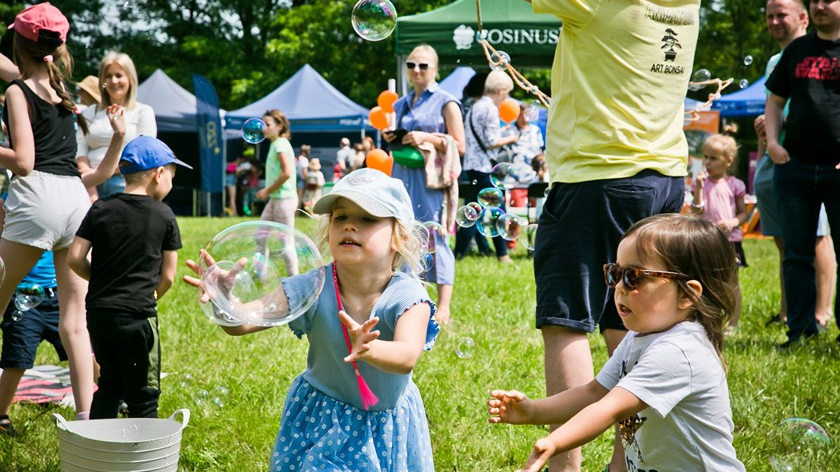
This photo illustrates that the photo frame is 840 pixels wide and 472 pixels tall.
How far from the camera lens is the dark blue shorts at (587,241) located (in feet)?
9.48

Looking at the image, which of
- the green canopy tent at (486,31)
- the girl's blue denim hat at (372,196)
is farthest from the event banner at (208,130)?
the girl's blue denim hat at (372,196)

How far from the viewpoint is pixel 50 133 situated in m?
3.83

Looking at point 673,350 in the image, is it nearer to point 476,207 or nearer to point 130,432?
point 130,432

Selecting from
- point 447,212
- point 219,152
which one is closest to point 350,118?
point 219,152

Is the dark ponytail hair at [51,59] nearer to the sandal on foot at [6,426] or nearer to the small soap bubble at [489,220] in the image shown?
the sandal on foot at [6,426]

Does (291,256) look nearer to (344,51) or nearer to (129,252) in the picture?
(129,252)

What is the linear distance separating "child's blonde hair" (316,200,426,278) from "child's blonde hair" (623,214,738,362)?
0.68 metres

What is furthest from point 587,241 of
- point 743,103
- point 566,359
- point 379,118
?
point 743,103

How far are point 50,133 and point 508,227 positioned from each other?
2726 mm

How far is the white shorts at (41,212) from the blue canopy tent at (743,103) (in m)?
14.1

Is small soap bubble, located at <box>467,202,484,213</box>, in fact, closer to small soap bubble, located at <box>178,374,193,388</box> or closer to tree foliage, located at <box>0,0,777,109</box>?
small soap bubble, located at <box>178,374,193,388</box>

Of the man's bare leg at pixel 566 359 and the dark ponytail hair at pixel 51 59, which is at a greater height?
the dark ponytail hair at pixel 51 59

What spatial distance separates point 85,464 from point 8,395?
1.24 m

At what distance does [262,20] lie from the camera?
3491cm
